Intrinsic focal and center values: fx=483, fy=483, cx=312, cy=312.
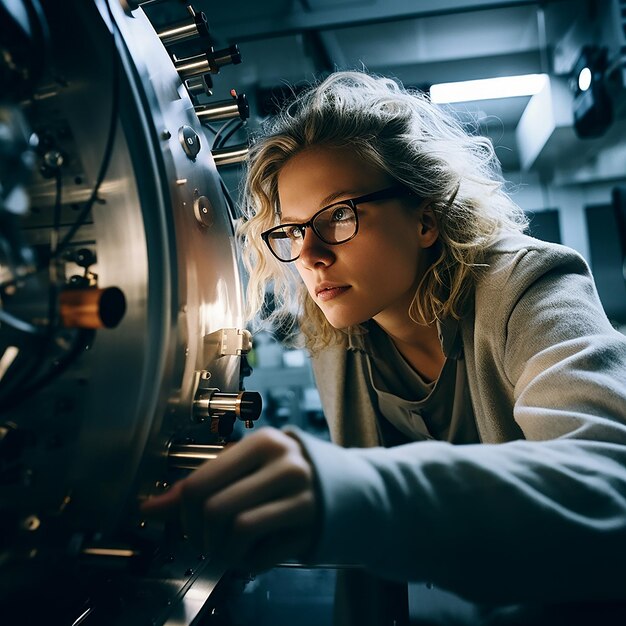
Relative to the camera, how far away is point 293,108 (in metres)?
1.02

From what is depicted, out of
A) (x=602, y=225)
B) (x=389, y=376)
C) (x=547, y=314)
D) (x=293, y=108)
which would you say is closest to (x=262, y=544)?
(x=547, y=314)

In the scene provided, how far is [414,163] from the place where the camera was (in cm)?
86

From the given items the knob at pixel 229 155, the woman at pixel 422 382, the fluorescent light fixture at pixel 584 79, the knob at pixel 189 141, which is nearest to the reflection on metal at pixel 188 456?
the woman at pixel 422 382

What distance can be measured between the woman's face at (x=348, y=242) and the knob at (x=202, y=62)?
0.21 meters

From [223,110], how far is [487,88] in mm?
2479

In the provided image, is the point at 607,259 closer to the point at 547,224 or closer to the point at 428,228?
the point at 547,224

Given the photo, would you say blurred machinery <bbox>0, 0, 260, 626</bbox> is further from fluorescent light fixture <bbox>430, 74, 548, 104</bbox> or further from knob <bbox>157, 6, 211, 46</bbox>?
fluorescent light fixture <bbox>430, 74, 548, 104</bbox>

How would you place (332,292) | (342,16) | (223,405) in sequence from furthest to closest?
1. (342,16)
2. (332,292)
3. (223,405)

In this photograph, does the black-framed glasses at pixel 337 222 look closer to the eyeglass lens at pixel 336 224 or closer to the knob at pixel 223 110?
the eyeglass lens at pixel 336 224

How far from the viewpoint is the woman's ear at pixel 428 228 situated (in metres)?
0.88

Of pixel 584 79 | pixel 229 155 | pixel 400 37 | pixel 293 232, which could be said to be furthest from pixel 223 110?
pixel 584 79

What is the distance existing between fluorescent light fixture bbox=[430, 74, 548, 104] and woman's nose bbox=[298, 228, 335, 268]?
6.93 ft

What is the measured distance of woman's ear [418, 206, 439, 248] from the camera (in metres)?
0.88

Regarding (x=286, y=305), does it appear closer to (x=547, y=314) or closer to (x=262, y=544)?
(x=547, y=314)
